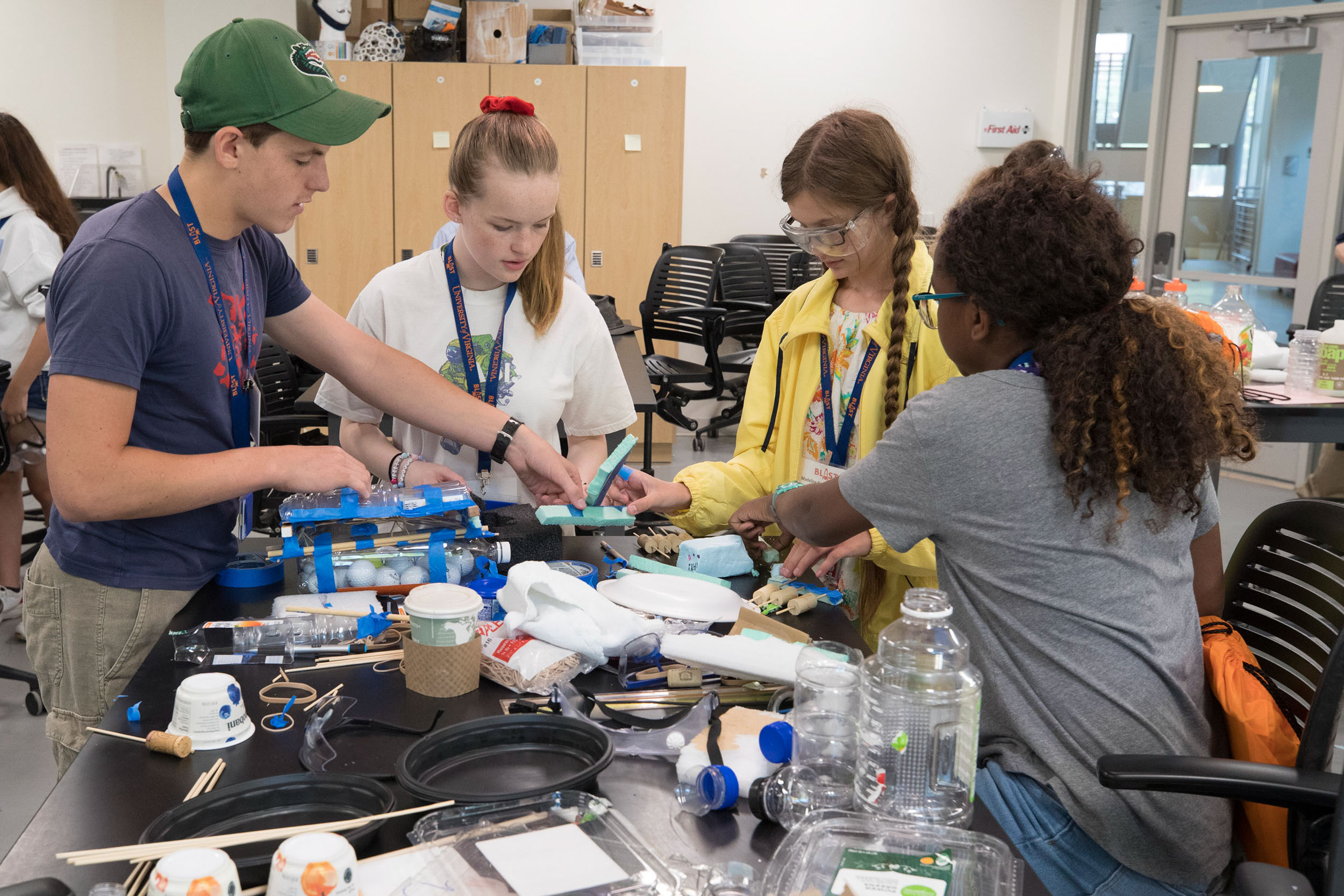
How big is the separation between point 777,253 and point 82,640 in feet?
20.4

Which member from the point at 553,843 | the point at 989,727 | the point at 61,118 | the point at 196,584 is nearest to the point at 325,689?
the point at 196,584

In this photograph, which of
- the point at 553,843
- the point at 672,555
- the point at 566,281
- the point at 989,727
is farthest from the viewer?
the point at 566,281

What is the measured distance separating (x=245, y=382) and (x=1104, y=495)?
1318mm

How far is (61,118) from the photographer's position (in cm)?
626

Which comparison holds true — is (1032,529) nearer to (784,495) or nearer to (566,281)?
(784,495)

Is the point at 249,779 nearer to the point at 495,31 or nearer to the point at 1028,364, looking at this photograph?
the point at 1028,364

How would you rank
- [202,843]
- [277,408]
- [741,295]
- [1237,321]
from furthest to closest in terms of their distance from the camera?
1. [741,295]
2. [277,408]
3. [1237,321]
4. [202,843]

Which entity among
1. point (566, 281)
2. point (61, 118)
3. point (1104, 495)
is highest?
point (61, 118)

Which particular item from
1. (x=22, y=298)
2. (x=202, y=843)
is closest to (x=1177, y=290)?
(x=202, y=843)

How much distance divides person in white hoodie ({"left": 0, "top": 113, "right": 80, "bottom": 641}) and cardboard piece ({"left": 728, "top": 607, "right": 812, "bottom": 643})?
3277 mm

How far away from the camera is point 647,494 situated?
2.01 metres

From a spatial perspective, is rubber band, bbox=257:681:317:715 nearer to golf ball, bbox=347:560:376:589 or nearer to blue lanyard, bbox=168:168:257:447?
golf ball, bbox=347:560:376:589

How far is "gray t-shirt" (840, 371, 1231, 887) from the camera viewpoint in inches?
51.6

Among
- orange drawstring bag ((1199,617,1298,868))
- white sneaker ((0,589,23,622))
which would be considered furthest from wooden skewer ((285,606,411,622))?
white sneaker ((0,589,23,622))
